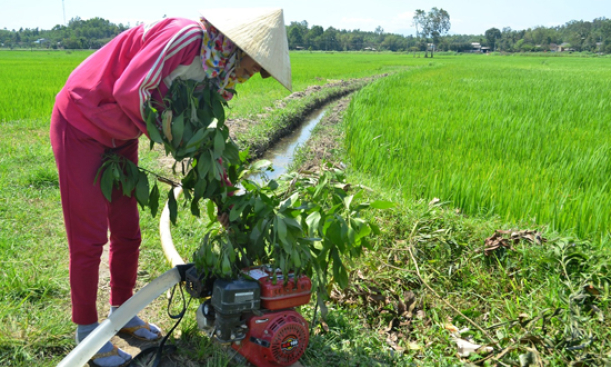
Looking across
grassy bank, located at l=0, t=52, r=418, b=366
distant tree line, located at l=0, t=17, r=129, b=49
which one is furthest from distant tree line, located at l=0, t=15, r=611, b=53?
grassy bank, located at l=0, t=52, r=418, b=366

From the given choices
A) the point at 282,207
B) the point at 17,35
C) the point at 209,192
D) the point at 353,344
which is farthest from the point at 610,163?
the point at 17,35

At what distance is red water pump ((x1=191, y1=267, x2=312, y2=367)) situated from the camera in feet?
5.88

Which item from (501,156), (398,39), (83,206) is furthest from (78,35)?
(83,206)

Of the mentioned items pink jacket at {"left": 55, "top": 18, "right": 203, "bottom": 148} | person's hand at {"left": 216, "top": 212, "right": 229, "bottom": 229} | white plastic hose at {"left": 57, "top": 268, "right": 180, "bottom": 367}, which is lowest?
white plastic hose at {"left": 57, "top": 268, "right": 180, "bottom": 367}

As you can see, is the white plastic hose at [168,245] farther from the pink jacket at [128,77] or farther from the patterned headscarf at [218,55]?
the patterned headscarf at [218,55]

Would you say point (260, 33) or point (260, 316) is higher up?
point (260, 33)

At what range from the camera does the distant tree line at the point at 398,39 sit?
69262 millimetres

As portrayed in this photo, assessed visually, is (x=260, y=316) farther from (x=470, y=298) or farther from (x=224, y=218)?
(x=470, y=298)

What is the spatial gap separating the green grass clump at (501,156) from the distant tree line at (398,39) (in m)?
61.9

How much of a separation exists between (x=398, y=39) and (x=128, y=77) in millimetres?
105898

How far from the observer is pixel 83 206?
186cm

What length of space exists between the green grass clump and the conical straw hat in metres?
1.86

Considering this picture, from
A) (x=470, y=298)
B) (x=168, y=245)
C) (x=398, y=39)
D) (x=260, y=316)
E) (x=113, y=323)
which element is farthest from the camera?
(x=398, y=39)

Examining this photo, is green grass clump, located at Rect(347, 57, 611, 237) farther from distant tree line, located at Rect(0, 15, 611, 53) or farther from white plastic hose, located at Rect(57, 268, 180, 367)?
distant tree line, located at Rect(0, 15, 611, 53)
